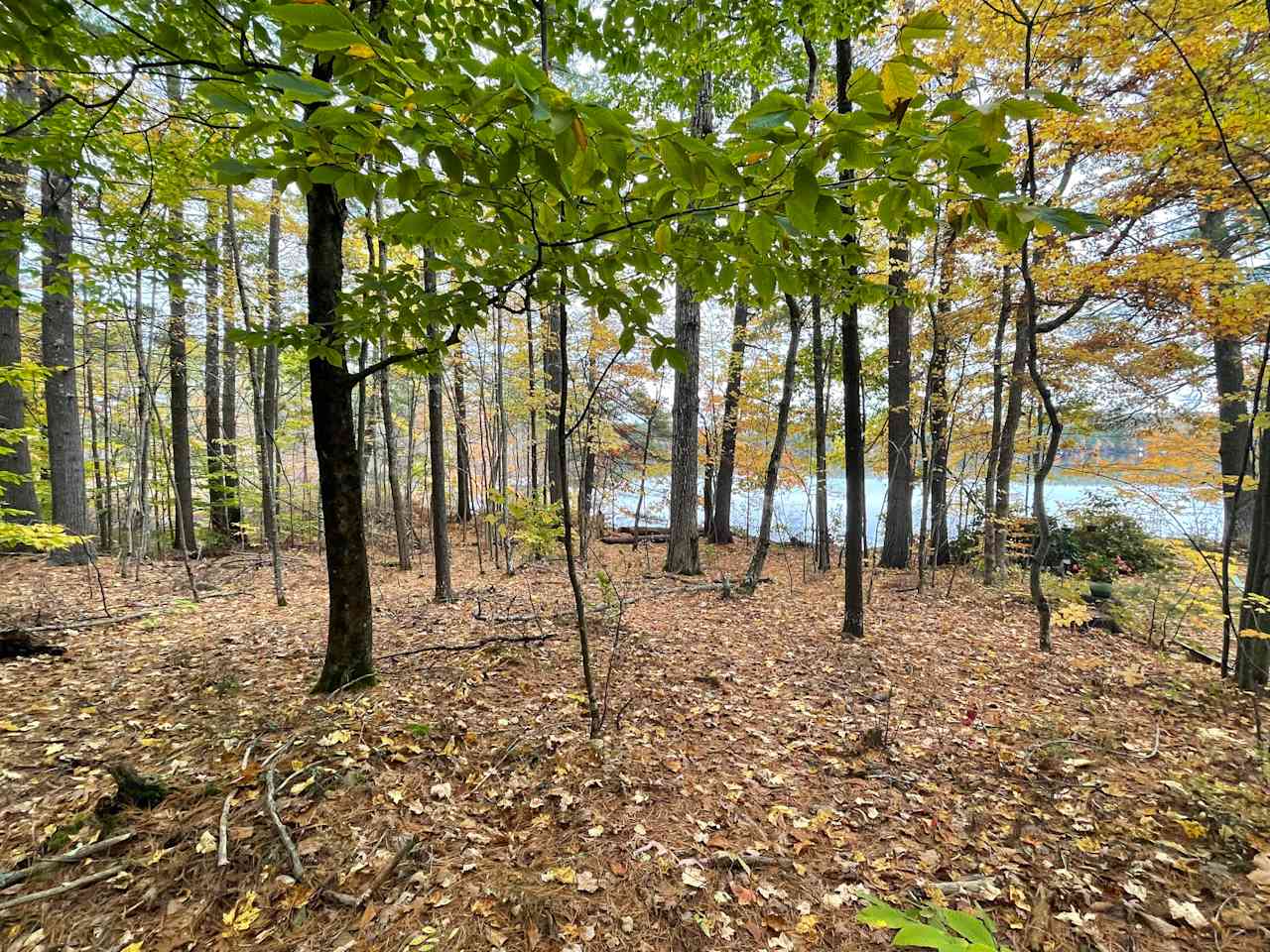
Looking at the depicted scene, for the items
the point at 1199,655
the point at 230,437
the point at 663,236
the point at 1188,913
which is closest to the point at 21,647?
the point at 663,236

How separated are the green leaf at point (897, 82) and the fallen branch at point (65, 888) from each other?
3812 millimetres

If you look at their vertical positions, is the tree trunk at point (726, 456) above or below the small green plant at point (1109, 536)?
above

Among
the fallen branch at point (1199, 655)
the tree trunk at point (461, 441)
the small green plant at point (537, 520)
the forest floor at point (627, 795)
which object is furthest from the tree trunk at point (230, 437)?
the fallen branch at point (1199, 655)

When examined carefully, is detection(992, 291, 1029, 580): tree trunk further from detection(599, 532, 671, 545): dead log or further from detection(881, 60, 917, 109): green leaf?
detection(881, 60, 917, 109): green leaf

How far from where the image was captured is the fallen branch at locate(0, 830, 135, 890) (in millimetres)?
1997

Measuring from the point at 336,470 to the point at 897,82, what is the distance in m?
3.48

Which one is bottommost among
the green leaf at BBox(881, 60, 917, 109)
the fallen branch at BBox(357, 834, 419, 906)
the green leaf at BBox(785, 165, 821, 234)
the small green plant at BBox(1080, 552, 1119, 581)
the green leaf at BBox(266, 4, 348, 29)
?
the small green plant at BBox(1080, 552, 1119, 581)

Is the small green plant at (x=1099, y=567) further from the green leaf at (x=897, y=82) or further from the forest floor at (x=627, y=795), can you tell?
the green leaf at (x=897, y=82)

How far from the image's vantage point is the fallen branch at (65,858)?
78.6 inches

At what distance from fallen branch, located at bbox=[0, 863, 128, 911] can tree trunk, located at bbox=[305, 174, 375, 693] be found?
137cm

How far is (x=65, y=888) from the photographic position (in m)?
1.97

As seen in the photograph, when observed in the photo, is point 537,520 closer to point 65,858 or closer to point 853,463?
point 853,463

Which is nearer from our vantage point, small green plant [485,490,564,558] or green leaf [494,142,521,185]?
green leaf [494,142,521,185]

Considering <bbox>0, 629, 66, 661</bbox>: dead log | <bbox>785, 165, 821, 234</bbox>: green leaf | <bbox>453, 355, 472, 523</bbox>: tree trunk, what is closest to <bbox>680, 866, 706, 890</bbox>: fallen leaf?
<bbox>785, 165, 821, 234</bbox>: green leaf
